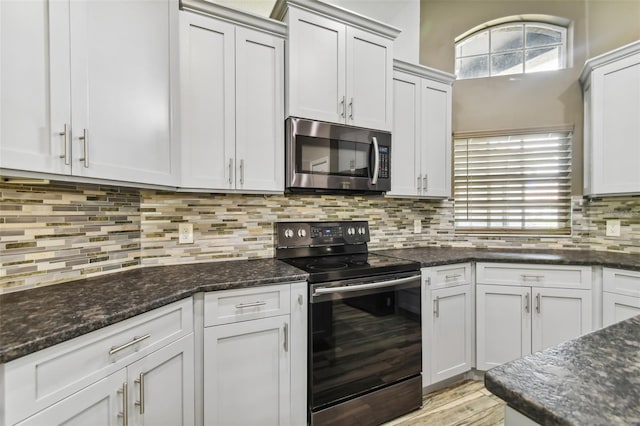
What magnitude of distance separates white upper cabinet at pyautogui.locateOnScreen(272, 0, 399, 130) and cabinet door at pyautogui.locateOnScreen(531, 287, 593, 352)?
1.59 m

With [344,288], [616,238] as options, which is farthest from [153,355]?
[616,238]

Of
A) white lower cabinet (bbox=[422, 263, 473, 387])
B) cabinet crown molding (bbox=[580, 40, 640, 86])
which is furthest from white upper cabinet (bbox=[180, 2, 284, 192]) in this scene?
cabinet crown molding (bbox=[580, 40, 640, 86])

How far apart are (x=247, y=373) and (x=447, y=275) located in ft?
4.64

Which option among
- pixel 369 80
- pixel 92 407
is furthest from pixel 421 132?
pixel 92 407

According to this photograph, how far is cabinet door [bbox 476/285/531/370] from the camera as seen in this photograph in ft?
7.04

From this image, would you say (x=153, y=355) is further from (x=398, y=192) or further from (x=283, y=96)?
(x=398, y=192)

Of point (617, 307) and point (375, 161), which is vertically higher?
point (375, 161)

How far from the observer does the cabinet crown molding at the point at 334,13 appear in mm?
1843

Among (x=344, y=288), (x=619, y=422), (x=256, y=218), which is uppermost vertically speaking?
(x=256, y=218)

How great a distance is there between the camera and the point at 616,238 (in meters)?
2.41

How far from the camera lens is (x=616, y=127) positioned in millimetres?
2197

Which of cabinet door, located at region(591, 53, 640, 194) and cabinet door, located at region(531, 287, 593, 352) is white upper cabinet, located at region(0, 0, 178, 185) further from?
cabinet door, located at region(591, 53, 640, 194)

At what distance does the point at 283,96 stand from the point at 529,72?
2261 mm

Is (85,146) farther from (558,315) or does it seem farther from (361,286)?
(558,315)
